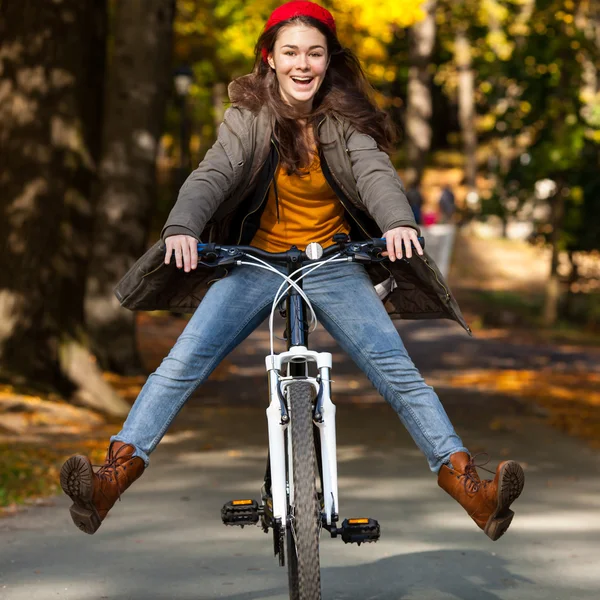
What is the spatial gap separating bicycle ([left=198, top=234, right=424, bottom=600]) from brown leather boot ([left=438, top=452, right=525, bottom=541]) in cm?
32

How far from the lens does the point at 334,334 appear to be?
5270 millimetres

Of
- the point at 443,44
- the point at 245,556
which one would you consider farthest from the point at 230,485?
the point at 443,44

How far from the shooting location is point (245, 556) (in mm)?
6617

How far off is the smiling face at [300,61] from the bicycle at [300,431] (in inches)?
24.9

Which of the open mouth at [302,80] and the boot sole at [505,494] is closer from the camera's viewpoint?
the boot sole at [505,494]

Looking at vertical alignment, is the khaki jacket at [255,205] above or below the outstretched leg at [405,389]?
above

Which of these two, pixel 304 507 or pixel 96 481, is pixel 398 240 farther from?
pixel 96 481

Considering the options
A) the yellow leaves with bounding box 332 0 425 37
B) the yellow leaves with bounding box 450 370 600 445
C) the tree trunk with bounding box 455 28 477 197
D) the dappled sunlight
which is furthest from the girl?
the tree trunk with bounding box 455 28 477 197

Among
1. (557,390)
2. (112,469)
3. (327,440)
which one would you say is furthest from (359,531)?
(557,390)

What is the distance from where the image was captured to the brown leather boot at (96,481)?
15.9 feet

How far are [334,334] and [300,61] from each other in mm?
1013

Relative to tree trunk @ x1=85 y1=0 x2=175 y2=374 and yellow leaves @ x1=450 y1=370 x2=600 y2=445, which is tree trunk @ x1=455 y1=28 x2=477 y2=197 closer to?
yellow leaves @ x1=450 y1=370 x2=600 y2=445

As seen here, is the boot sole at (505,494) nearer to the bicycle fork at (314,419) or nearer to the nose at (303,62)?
the bicycle fork at (314,419)

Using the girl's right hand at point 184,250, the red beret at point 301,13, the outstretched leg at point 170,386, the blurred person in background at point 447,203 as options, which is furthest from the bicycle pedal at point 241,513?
the blurred person in background at point 447,203
